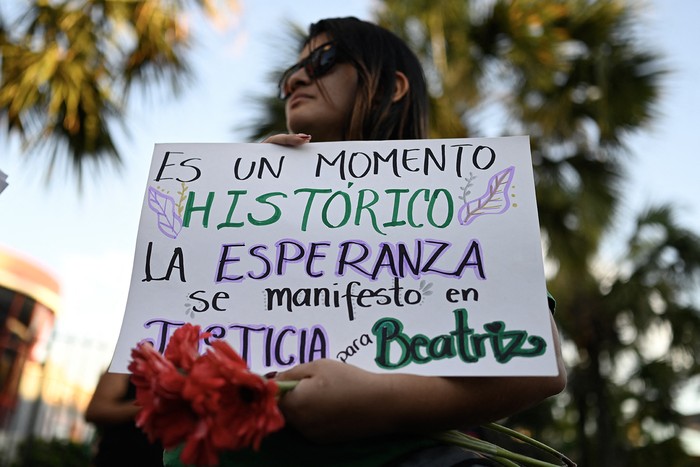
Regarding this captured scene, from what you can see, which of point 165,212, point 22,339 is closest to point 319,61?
point 165,212

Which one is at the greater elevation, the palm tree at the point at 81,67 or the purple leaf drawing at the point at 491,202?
the palm tree at the point at 81,67

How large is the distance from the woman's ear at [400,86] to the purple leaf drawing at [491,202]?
412mm

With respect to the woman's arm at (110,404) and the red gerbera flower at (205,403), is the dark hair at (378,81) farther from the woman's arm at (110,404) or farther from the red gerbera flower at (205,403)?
the woman's arm at (110,404)

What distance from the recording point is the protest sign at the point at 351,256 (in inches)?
29.5

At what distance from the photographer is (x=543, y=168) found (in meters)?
4.98

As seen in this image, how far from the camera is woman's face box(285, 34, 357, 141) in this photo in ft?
3.75

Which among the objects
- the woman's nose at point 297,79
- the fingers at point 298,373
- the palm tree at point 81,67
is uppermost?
the palm tree at point 81,67

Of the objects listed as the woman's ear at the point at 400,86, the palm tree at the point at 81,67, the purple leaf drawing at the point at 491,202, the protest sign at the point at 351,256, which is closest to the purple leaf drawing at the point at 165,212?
the protest sign at the point at 351,256

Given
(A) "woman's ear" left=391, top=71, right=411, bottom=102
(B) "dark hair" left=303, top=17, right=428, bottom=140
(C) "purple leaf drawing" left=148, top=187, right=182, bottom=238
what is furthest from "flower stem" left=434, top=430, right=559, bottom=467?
(A) "woman's ear" left=391, top=71, right=411, bottom=102

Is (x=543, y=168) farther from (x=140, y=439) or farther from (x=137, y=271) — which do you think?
(x=137, y=271)

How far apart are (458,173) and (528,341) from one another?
0.29 meters

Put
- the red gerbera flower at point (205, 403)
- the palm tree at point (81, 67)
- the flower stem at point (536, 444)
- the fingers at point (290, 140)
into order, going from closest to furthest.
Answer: the red gerbera flower at point (205, 403)
the flower stem at point (536, 444)
the fingers at point (290, 140)
the palm tree at point (81, 67)

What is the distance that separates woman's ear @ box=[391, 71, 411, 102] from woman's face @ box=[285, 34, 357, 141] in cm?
9

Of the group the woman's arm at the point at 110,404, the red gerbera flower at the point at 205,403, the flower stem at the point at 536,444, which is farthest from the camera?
the woman's arm at the point at 110,404
